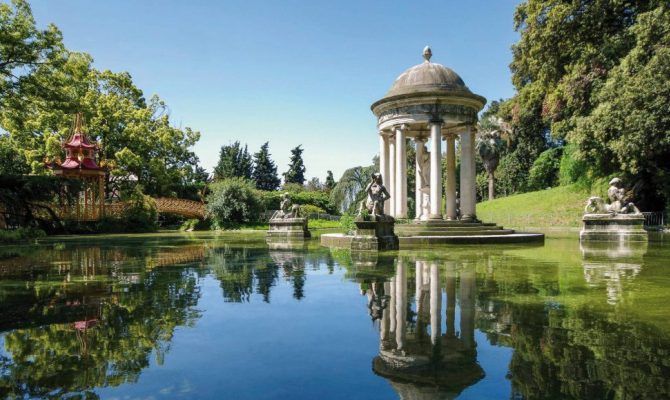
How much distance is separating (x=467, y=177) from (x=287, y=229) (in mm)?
8414

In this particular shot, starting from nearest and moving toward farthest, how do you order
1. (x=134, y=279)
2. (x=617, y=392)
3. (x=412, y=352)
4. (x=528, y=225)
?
(x=617, y=392), (x=412, y=352), (x=134, y=279), (x=528, y=225)

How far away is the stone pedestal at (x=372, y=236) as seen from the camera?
14250mm

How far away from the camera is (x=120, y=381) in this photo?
3445mm

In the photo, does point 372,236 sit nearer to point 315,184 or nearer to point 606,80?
point 606,80

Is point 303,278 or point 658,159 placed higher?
point 658,159

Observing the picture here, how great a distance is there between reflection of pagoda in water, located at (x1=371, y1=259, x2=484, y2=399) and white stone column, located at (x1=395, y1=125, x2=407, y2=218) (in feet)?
42.1

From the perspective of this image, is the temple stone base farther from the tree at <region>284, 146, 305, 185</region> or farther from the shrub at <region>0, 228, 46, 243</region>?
the tree at <region>284, 146, 305, 185</region>

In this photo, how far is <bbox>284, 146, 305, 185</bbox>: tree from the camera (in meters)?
82.2

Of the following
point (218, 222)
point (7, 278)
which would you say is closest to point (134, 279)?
point (7, 278)

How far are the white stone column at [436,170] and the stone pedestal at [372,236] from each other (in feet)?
16.1

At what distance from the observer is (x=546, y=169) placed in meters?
47.6

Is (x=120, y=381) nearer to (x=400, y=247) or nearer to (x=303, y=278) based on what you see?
(x=303, y=278)

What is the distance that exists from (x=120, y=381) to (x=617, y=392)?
338 centimetres

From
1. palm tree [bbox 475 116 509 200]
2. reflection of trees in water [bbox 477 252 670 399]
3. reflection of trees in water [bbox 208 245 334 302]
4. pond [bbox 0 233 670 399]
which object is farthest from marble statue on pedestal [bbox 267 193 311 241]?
palm tree [bbox 475 116 509 200]
